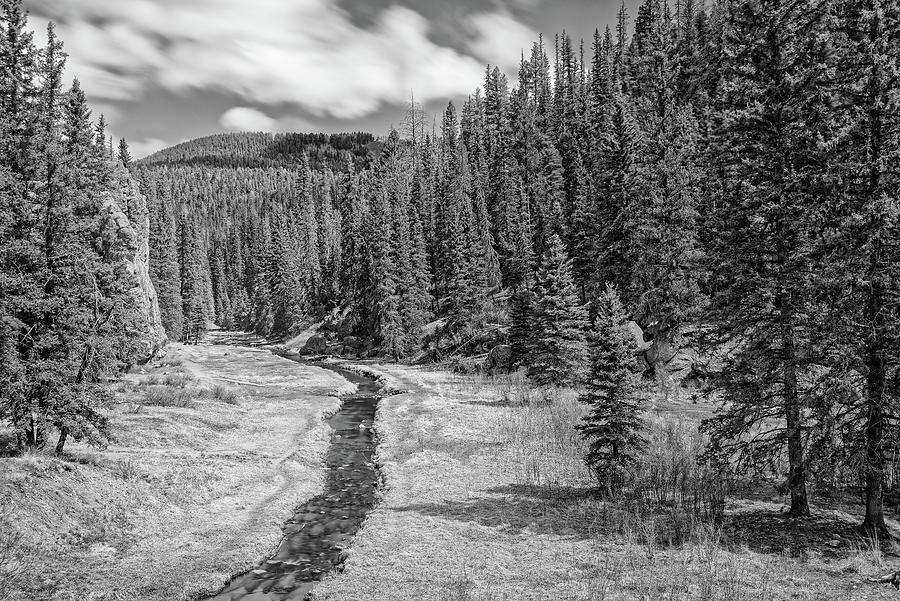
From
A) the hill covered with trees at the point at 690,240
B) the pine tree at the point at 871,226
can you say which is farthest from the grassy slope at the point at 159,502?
the pine tree at the point at 871,226

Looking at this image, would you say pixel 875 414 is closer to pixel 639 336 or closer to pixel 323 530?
pixel 323 530

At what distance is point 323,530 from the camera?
63.1 ft

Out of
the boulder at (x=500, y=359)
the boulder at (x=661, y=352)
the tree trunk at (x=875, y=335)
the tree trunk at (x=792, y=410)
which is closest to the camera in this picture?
the tree trunk at (x=875, y=335)

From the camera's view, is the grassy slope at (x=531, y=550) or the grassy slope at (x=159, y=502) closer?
the grassy slope at (x=531, y=550)

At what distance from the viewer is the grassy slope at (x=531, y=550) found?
40.1 ft

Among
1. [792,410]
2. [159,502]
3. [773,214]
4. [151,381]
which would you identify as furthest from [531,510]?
[151,381]

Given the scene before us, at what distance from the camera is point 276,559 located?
55.5 ft

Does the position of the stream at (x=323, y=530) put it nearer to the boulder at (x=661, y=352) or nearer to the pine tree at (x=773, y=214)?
the pine tree at (x=773, y=214)

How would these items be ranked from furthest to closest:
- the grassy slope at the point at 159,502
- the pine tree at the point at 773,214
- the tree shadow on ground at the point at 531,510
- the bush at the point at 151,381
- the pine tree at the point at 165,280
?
the pine tree at the point at 165,280 < the bush at the point at 151,381 < the tree shadow on ground at the point at 531,510 < the pine tree at the point at 773,214 < the grassy slope at the point at 159,502

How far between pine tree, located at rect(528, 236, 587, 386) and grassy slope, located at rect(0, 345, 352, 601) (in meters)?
17.2

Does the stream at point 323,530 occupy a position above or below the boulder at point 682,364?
below

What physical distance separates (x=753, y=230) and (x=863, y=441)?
639 cm

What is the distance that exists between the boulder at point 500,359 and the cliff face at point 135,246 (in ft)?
106

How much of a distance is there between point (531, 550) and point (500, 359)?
125 ft
